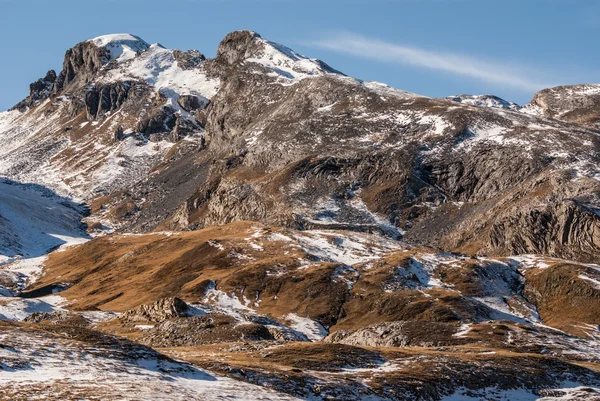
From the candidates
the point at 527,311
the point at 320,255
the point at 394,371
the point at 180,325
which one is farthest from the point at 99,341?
the point at 320,255

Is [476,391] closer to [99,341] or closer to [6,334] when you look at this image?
[99,341]

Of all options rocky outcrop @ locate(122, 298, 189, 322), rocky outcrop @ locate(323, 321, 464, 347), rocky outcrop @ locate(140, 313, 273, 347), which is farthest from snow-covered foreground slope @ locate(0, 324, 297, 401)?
rocky outcrop @ locate(122, 298, 189, 322)

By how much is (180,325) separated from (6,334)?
57148 millimetres

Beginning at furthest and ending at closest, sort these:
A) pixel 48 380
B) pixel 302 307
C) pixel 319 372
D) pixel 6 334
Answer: pixel 302 307 < pixel 319 372 < pixel 6 334 < pixel 48 380

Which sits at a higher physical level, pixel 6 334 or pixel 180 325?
pixel 6 334

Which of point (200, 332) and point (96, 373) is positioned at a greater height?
point (96, 373)

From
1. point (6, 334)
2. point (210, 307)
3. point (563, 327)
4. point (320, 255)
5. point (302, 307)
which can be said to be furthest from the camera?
point (320, 255)

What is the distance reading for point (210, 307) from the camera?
135 m

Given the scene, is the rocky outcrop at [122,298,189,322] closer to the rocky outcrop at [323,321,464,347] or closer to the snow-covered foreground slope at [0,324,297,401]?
the rocky outcrop at [323,321,464,347]

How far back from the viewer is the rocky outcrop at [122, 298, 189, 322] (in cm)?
12951

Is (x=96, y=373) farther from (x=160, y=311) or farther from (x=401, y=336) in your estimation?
(x=160, y=311)

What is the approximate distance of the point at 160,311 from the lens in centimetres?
13300

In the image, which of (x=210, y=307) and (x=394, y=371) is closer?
(x=394, y=371)

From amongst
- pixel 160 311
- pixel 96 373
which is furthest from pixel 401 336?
pixel 96 373
